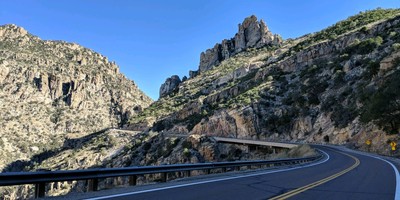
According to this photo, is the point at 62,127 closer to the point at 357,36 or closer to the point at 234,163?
the point at 357,36

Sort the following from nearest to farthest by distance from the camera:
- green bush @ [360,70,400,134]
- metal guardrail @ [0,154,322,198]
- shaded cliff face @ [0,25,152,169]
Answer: metal guardrail @ [0,154,322,198]
green bush @ [360,70,400,134]
shaded cliff face @ [0,25,152,169]

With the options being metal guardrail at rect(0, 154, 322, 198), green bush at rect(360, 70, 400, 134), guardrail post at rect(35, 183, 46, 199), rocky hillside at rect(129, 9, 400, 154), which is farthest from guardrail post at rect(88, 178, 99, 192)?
green bush at rect(360, 70, 400, 134)

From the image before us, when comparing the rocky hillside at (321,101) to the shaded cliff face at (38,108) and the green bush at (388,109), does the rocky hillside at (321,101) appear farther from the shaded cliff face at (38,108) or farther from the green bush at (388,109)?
the shaded cliff face at (38,108)

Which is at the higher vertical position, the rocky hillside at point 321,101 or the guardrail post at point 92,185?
the rocky hillside at point 321,101

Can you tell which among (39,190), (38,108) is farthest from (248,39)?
(39,190)

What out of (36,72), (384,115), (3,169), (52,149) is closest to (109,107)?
(36,72)

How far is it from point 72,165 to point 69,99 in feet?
387

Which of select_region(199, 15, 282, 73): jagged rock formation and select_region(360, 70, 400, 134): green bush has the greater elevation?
select_region(199, 15, 282, 73): jagged rock formation

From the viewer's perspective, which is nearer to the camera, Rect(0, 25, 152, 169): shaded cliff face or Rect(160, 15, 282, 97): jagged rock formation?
Rect(0, 25, 152, 169): shaded cliff face

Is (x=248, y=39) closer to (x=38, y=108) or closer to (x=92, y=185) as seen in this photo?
(x=38, y=108)

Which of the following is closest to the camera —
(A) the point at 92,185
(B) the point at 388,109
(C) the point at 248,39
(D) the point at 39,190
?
(D) the point at 39,190

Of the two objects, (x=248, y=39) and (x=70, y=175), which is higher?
(x=248, y=39)

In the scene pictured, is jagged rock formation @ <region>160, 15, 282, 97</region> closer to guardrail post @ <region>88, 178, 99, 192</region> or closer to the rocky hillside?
the rocky hillside

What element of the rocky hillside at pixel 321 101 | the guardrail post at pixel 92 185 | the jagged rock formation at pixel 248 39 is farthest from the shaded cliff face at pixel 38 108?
Result: the guardrail post at pixel 92 185
